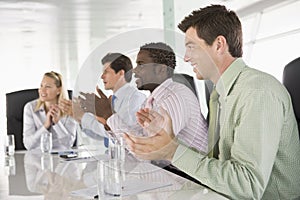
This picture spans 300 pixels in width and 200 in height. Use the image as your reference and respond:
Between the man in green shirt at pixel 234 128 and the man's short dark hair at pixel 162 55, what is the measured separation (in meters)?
0.06

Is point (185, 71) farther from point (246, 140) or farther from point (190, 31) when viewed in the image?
point (246, 140)

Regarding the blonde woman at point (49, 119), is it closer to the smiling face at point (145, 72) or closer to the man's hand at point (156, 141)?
the smiling face at point (145, 72)

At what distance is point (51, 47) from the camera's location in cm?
Answer: 1168

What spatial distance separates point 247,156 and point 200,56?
1.36 ft

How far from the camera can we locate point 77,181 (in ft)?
5.24

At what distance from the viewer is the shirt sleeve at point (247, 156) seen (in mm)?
1346

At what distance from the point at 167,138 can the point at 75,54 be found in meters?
11.4

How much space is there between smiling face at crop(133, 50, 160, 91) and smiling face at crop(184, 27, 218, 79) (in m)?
0.12

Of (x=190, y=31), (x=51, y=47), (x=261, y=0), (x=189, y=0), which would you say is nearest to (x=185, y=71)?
(x=190, y=31)

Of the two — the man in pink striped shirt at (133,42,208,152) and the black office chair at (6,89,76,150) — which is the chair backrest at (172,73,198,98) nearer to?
the man in pink striped shirt at (133,42,208,152)

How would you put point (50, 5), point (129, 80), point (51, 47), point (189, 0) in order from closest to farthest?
point (129, 80)
point (189, 0)
point (50, 5)
point (51, 47)

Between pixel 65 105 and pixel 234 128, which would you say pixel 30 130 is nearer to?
pixel 65 105

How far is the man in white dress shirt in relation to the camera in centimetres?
169

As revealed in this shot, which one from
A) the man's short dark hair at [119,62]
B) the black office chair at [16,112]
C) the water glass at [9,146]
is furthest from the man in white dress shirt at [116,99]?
the black office chair at [16,112]
